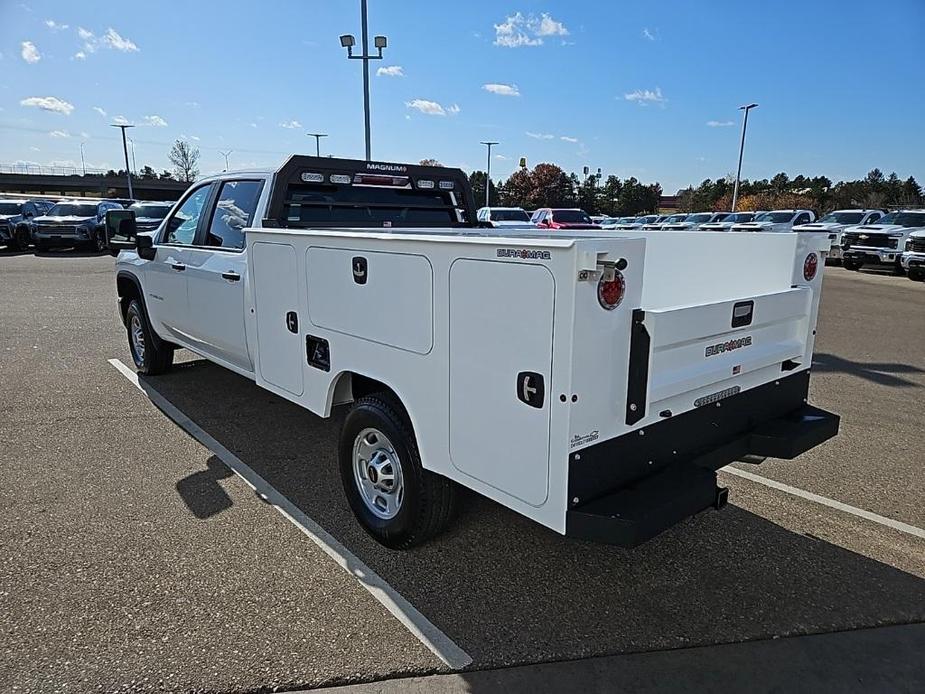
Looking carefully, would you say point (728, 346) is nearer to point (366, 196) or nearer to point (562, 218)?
point (366, 196)

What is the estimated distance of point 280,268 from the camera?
3.85 metres

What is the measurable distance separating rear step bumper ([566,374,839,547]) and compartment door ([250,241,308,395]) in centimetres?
197

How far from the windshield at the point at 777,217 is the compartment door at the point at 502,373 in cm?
2479

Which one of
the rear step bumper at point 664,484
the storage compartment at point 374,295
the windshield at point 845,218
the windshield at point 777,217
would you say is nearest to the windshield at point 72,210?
the storage compartment at point 374,295

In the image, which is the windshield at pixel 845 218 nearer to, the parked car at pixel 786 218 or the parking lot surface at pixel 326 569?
the parked car at pixel 786 218

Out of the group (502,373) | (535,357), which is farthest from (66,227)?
(535,357)

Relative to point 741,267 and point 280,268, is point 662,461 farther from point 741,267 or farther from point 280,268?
point 280,268

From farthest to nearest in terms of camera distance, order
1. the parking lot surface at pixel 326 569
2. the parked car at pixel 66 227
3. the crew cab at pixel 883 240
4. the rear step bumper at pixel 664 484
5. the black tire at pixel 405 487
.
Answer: the parked car at pixel 66 227, the crew cab at pixel 883 240, the black tire at pixel 405 487, the parking lot surface at pixel 326 569, the rear step bumper at pixel 664 484

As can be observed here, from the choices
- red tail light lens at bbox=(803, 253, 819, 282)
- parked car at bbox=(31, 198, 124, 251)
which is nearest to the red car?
parked car at bbox=(31, 198, 124, 251)

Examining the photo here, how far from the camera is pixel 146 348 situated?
21.4 ft

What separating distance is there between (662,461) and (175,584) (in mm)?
2345

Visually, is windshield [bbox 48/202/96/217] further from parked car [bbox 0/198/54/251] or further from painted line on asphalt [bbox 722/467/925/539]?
painted line on asphalt [bbox 722/467/925/539]

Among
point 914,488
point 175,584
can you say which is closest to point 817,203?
point 914,488

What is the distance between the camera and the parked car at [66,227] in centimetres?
2088
